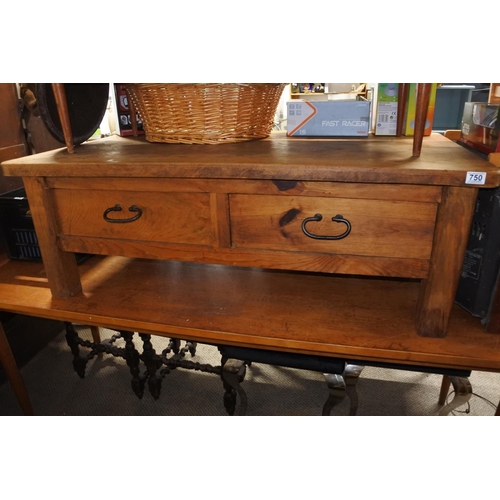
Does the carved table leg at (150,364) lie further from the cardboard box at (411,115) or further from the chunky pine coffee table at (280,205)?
the cardboard box at (411,115)

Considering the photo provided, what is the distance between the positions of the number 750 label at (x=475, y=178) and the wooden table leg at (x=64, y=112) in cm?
94

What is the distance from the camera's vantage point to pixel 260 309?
110 cm

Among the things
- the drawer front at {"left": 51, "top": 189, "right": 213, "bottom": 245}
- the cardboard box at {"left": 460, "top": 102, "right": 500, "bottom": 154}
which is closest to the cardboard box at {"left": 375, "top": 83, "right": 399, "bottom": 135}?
the cardboard box at {"left": 460, "top": 102, "right": 500, "bottom": 154}

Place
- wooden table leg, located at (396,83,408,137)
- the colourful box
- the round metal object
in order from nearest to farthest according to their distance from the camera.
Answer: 1. the round metal object
2. wooden table leg, located at (396,83,408,137)
3. the colourful box

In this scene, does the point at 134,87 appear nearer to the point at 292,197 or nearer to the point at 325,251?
the point at 292,197

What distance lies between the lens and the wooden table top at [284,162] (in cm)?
80

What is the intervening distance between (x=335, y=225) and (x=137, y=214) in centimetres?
48

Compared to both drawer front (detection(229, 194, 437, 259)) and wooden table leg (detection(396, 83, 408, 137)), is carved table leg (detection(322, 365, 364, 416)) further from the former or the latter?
wooden table leg (detection(396, 83, 408, 137))

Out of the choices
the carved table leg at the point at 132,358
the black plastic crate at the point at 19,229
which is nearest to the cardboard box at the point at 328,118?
the black plastic crate at the point at 19,229

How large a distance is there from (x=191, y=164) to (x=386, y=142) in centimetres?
54

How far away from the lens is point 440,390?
1.74 m

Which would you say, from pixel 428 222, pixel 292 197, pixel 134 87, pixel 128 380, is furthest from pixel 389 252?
pixel 128 380

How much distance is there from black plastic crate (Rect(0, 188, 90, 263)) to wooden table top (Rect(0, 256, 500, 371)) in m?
0.08

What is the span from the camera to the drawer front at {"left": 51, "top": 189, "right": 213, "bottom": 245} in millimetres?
974
